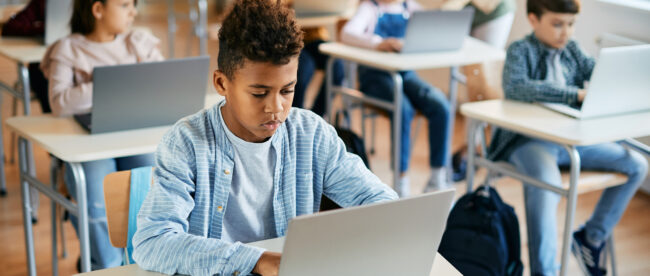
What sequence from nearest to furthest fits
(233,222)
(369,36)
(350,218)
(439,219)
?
(350,218) < (439,219) < (233,222) < (369,36)

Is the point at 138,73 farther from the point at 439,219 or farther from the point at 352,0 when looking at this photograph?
the point at 352,0

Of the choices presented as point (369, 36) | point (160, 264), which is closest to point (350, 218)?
point (160, 264)

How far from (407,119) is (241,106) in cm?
198

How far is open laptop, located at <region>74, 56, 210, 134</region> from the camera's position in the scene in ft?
6.37

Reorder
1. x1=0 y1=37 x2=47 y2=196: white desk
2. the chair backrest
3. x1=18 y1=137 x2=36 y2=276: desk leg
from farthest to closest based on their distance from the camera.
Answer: x1=0 y1=37 x2=47 y2=196: white desk < x1=18 y1=137 x2=36 y2=276: desk leg < the chair backrest

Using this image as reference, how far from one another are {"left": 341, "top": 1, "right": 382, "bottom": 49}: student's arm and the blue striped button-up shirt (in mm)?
1712

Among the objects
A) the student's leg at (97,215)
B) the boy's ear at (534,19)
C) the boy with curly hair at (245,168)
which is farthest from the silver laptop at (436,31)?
the boy with curly hair at (245,168)

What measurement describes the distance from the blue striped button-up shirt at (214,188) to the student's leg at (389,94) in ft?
5.70

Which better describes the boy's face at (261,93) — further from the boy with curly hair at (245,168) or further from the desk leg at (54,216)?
the desk leg at (54,216)

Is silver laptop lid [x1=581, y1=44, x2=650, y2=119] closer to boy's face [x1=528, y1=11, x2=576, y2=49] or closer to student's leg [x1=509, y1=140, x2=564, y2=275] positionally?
student's leg [x1=509, y1=140, x2=564, y2=275]

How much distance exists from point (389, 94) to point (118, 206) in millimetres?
1898

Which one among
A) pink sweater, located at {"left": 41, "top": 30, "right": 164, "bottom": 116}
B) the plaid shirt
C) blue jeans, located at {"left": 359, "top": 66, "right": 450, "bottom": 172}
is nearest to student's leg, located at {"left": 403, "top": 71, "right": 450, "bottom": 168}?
blue jeans, located at {"left": 359, "top": 66, "right": 450, "bottom": 172}

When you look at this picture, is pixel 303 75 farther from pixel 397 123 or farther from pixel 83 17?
pixel 83 17

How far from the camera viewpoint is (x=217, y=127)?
4.39 ft
